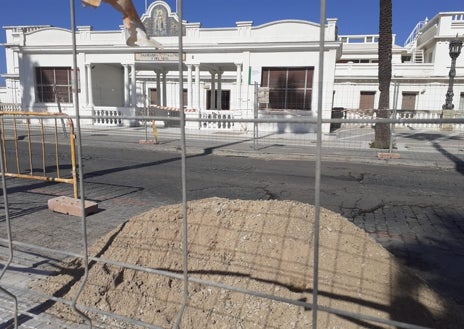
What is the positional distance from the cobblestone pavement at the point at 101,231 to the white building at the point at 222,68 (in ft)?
33.4

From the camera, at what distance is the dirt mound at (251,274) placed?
8.71ft

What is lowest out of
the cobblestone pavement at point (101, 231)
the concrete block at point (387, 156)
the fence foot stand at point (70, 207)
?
the cobblestone pavement at point (101, 231)

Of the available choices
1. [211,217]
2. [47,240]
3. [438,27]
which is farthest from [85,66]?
[438,27]

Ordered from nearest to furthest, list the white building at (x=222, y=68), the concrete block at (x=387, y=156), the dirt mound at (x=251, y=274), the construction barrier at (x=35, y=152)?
1. the dirt mound at (x=251, y=274)
2. the construction barrier at (x=35, y=152)
3. the concrete block at (x=387, y=156)
4. the white building at (x=222, y=68)

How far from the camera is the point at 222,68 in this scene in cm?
2491

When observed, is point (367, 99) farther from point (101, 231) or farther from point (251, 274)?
point (251, 274)

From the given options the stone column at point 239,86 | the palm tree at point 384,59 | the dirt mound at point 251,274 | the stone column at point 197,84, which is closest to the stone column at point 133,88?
the stone column at point 197,84

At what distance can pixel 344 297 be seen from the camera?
2.68 m

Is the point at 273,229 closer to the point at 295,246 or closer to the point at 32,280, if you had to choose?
the point at 295,246

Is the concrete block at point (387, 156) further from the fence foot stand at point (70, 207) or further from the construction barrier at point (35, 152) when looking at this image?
the construction barrier at point (35, 152)

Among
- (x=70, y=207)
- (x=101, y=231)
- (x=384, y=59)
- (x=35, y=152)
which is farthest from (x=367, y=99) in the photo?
(x=101, y=231)

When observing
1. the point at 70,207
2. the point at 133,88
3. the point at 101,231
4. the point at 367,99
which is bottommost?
the point at 101,231

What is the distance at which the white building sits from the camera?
66.0 feet

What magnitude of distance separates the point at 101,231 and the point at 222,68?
2172 cm
